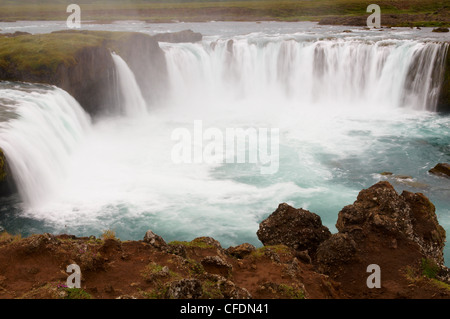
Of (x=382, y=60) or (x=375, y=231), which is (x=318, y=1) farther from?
(x=375, y=231)

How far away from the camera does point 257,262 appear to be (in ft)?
34.4

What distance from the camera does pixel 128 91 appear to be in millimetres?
33125

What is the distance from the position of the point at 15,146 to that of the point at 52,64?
11170mm

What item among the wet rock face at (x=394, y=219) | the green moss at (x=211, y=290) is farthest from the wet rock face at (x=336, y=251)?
the green moss at (x=211, y=290)

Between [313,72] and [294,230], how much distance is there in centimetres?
3119

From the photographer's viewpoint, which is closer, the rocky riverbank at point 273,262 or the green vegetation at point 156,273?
the rocky riverbank at point 273,262

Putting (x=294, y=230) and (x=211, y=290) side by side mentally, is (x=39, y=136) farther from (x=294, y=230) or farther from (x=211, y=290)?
(x=211, y=290)

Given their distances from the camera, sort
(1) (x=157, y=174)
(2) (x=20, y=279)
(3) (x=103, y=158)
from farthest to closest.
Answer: (3) (x=103, y=158) < (1) (x=157, y=174) < (2) (x=20, y=279)

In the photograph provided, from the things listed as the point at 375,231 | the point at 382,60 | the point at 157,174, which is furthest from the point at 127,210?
the point at 382,60

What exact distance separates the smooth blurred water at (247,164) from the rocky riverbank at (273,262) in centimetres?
400

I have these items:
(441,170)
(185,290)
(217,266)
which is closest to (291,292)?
(217,266)

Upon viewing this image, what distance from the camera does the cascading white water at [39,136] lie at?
1723 centimetres

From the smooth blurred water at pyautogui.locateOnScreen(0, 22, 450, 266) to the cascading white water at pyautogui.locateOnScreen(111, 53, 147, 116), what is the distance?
779mm

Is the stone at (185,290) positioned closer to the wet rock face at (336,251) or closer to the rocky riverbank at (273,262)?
the rocky riverbank at (273,262)
